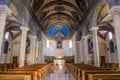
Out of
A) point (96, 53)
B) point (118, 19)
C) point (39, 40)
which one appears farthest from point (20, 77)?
point (39, 40)

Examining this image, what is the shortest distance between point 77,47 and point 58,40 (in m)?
7.05

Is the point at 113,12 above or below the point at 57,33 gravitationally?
below

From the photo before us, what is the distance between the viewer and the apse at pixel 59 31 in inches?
1083

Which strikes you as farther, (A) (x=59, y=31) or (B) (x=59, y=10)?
(A) (x=59, y=31)

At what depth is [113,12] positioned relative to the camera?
23.2 ft

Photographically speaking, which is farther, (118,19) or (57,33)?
(57,33)

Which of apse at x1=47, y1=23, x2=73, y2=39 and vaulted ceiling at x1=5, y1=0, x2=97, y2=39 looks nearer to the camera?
vaulted ceiling at x1=5, y1=0, x2=97, y2=39

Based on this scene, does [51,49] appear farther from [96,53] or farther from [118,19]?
[118,19]

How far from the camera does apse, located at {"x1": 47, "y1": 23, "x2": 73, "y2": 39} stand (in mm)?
27500

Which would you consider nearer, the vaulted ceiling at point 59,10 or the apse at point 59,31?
the vaulted ceiling at point 59,10

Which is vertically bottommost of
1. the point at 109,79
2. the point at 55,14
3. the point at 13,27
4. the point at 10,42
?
the point at 109,79

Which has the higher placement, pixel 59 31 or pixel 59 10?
pixel 59 10

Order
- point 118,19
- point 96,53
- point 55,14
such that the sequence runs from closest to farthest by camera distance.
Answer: point 118,19, point 96,53, point 55,14

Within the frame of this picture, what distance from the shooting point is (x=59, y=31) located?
2820 centimetres
